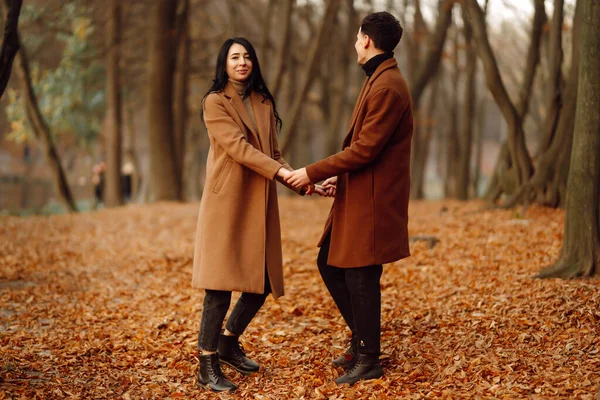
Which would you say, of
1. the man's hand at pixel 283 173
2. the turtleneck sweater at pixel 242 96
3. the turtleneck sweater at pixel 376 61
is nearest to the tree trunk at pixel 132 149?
the turtleneck sweater at pixel 242 96

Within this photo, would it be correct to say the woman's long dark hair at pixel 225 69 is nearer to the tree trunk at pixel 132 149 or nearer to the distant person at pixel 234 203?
the distant person at pixel 234 203

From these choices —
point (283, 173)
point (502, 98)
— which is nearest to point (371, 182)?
point (283, 173)

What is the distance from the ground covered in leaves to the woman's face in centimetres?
208

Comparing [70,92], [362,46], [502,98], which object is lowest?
[362,46]

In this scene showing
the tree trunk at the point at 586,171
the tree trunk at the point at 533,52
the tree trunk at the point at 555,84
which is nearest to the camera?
the tree trunk at the point at 586,171

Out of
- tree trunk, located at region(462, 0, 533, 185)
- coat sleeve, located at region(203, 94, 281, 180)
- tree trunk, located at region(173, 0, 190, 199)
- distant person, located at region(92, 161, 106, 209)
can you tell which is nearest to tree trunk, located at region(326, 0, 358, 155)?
tree trunk, located at region(173, 0, 190, 199)

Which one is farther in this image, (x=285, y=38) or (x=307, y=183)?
(x=285, y=38)

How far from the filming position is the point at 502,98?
1090 cm

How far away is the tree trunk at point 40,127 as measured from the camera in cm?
1653

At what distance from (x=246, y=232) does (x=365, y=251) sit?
79 cm

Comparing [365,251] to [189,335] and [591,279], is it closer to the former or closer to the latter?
[189,335]

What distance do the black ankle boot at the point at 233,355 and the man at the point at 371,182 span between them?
715 millimetres

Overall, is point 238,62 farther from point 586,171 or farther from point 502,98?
point 502,98

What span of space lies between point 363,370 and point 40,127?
14855 millimetres
